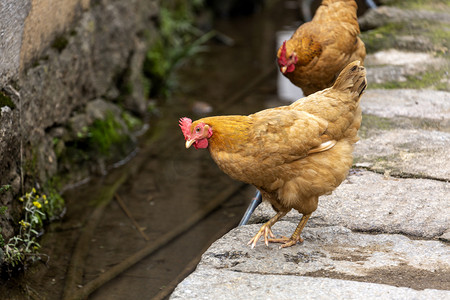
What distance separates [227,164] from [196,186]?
241cm

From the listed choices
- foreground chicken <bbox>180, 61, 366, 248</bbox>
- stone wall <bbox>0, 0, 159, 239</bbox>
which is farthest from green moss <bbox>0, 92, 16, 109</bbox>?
foreground chicken <bbox>180, 61, 366, 248</bbox>

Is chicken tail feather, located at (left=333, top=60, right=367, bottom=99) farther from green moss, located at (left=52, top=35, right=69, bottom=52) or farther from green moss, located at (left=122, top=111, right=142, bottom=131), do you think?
green moss, located at (left=122, top=111, right=142, bottom=131)

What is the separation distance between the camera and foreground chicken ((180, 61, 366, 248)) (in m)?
2.95

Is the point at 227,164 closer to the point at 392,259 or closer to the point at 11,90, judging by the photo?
the point at 392,259

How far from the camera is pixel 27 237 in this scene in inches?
166

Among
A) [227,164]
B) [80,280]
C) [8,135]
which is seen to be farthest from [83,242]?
[227,164]

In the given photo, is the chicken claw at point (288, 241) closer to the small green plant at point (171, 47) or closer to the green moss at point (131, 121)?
the green moss at point (131, 121)

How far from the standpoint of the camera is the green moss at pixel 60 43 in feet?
16.8

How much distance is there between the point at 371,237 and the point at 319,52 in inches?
64.0

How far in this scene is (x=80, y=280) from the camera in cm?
397

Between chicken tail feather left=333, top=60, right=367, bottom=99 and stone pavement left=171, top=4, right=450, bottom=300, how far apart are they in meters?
0.58

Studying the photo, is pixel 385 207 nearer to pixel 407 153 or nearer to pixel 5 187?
pixel 407 153

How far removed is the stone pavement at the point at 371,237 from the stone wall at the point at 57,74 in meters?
1.81

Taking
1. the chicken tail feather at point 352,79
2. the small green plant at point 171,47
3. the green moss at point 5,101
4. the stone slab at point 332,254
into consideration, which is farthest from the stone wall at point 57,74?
the chicken tail feather at point 352,79
